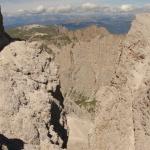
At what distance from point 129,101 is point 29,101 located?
5.72 meters

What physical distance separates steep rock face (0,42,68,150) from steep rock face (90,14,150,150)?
3.11m

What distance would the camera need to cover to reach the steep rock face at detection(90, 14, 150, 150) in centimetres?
1455

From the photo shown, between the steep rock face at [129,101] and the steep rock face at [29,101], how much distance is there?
3.11 m

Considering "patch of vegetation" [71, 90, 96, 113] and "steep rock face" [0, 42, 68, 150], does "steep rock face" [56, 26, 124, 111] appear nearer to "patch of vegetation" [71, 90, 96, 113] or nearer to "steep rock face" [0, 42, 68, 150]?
"patch of vegetation" [71, 90, 96, 113]

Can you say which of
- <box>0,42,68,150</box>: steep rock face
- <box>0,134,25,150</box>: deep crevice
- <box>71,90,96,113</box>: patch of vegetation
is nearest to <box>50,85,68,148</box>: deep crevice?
<box>0,42,68,150</box>: steep rock face

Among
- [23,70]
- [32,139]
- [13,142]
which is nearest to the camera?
[13,142]

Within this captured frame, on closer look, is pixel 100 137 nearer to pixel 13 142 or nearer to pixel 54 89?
pixel 13 142

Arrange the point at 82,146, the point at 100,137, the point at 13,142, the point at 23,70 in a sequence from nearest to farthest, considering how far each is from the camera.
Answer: the point at 100,137 < the point at 13,142 < the point at 23,70 < the point at 82,146

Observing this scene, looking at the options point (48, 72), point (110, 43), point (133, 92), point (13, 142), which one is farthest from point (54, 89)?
point (110, 43)

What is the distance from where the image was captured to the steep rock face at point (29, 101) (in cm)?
1898

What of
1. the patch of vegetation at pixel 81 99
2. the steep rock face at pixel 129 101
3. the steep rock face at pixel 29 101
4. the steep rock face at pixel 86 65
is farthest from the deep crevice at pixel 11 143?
the steep rock face at pixel 86 65

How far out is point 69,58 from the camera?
185625 millimetres

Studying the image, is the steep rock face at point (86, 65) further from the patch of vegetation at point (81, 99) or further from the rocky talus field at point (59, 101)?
the rocky talus field at point (59, 101)

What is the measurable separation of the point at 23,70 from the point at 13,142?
13.1 ft
